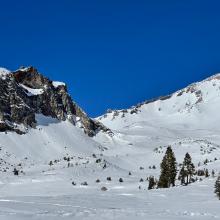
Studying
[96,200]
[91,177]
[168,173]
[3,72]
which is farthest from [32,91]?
[96,200]

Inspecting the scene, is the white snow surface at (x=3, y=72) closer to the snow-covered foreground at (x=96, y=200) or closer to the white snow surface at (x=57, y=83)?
the white snow surface at (x=57, y=83)

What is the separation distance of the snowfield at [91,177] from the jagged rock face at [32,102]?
3.27 metres

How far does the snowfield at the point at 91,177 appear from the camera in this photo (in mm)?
31672

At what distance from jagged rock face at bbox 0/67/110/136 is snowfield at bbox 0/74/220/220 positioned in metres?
3.27

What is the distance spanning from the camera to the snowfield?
31672mm

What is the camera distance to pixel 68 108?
15262 cm

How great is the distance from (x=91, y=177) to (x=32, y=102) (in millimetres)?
Answer: 55217

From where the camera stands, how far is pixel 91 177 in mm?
88938

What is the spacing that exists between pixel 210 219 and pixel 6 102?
105m

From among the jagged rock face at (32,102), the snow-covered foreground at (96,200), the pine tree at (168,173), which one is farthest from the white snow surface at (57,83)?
the pine tree at (168,173)

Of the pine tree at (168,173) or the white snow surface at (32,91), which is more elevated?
the white snow surface at (32,91)

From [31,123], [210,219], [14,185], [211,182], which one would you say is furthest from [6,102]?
[210,219]

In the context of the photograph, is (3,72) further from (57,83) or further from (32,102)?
(57,83)

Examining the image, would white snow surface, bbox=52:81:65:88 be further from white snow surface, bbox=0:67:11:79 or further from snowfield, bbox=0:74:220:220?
white snow surface, bbox=0:67:11:79
